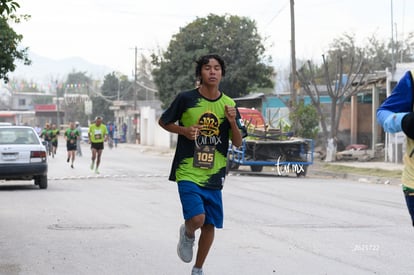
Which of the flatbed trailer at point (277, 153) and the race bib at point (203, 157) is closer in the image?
the race bib at point (203, 157)

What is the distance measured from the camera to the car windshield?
1900cm

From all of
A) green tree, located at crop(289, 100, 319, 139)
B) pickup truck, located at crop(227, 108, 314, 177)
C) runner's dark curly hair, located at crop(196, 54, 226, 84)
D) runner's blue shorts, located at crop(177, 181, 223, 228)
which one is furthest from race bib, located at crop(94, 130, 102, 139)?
runner's blue shorts, located at crop(177, 181, 223, 228)

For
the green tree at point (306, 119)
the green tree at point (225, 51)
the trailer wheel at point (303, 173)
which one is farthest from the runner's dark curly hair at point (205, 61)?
the green tree at point (225, 51)

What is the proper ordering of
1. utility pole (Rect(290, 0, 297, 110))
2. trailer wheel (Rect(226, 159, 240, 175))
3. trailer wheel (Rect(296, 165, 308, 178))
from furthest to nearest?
1. utility pole (Rect(290, 0, 297, 110))
2. trailer wheel (Rect(226, 159, 240, 175))
3. trailer wheel (Rect(296, 165, 308, 178))

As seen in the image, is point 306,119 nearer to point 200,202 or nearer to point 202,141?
point 202,141

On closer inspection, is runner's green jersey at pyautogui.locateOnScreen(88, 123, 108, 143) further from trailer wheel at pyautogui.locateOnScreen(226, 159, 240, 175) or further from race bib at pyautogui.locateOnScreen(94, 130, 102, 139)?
trailer wheel at pyautogui.locateOnScreen(226, 159, 240, 175)

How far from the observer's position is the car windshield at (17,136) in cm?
1900

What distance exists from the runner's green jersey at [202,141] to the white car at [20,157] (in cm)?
1197

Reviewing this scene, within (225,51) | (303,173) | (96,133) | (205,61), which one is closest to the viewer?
(205,61)

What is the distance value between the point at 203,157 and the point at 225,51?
40.3 m

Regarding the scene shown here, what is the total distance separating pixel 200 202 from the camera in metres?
6.80

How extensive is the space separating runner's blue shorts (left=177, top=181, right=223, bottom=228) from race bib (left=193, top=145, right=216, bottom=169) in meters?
0.17

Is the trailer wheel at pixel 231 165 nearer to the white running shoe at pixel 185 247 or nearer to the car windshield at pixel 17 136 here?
the car windshield at pixel 17 136

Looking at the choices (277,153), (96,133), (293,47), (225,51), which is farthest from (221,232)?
(225,51)
